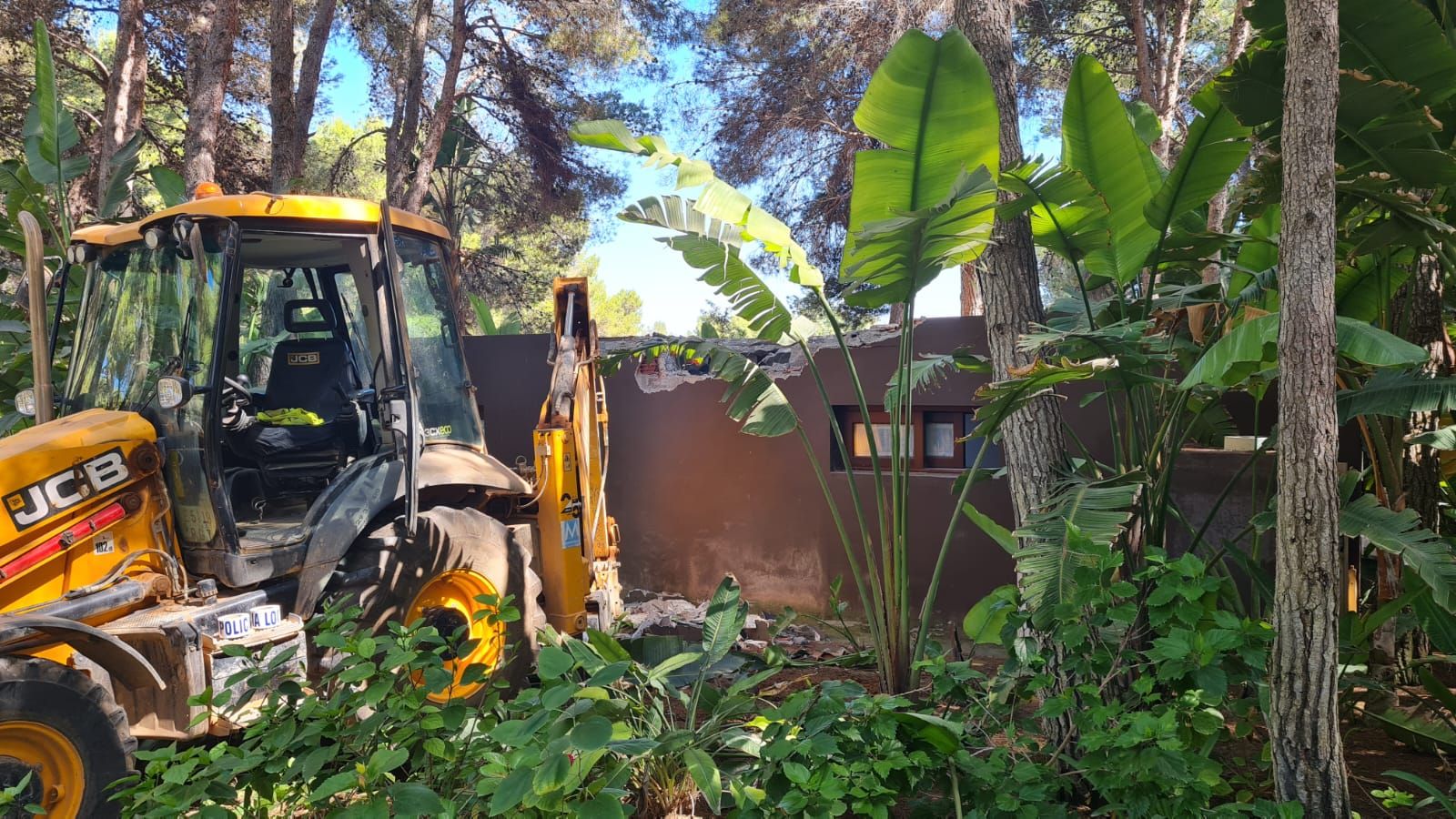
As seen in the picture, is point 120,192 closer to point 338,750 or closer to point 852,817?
point 338,750

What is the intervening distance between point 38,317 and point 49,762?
1.84 m

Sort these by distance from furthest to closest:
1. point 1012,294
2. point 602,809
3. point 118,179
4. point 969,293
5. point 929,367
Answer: point 969,293 → point 118,179 → point 929,367 → point 1012,294 → point 602,809

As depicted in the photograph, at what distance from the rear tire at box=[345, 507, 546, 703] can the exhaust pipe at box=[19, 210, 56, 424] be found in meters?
1.49

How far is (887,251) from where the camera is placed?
3.92 meters

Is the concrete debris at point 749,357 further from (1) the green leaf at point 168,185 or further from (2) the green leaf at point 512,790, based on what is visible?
(2) the green leaf at point 512,790

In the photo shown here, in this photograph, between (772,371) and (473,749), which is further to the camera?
(772,371)

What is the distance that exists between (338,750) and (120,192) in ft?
22.9

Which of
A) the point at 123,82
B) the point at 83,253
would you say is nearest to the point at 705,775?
the point at 83,253

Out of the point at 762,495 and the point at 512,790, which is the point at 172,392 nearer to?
the point at 512,790

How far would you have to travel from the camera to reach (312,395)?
5055mm

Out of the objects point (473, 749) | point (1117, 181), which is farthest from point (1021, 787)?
point (1117, 181)

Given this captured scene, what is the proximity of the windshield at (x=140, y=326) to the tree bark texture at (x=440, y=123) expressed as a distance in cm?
735

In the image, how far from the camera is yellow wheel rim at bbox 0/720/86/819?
11.0 ft

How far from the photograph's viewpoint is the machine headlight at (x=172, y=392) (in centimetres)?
400
